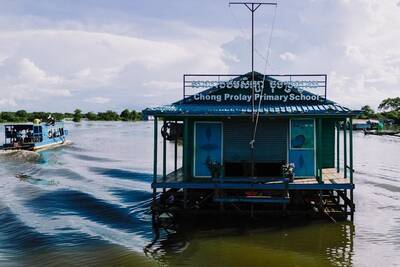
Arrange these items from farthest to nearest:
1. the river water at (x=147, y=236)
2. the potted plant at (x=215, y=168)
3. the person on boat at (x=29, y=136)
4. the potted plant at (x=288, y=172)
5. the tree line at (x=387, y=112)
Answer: the tree line at (x=387, y=112) < the person on boat at (x=29, y=136) < the potted plant at (x=215, y=168) < the potted plant at (x=288, y=172) < the river water at (x=147, y=236)

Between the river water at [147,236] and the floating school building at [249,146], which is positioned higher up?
the floating school building at [249,146]

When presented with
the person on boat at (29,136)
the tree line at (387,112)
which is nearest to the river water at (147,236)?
the person on boat at (29,136)

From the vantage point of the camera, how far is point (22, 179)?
31.6m

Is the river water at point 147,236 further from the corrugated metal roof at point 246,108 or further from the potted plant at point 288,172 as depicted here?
the corrugated metal roof at point 246,108

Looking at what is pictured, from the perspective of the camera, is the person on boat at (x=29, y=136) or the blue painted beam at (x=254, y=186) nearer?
the blue painted beam at (x=254, y=186)

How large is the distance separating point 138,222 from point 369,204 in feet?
37.0

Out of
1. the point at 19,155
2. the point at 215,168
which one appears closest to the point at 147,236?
the point at 215,168

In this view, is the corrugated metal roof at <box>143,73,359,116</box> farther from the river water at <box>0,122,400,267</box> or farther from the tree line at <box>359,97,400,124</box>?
the tree line at <box>359,97,400,124</box>

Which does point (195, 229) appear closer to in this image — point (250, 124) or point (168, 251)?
point (168, 251)

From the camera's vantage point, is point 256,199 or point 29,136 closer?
point 256,199

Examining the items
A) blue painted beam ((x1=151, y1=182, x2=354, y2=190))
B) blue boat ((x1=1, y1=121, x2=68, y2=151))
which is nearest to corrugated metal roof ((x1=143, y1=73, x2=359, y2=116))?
blue painted beam ((x1=151, y1=182, x2=354, y2=190))

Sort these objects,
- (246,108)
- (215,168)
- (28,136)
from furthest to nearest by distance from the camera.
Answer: (28,136) < (246,108) < (215,168)

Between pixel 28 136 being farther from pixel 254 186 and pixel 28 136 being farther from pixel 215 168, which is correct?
pixel 254 186

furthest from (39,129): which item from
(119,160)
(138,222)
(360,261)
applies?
(360,261)
